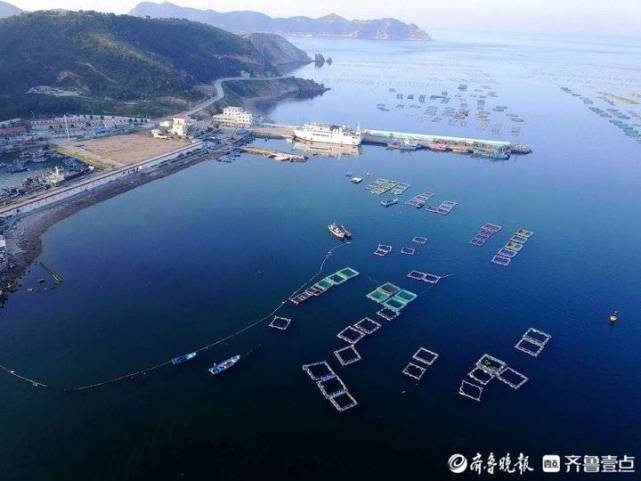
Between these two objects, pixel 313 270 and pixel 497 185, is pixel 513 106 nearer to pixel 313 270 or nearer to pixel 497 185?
pixel 497 185

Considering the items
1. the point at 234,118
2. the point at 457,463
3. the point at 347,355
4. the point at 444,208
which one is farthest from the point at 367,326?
the point at 234,118

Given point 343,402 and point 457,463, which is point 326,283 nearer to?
point 343,402

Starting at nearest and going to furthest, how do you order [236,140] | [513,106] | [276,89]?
[236,140] < [513,106] < [276,89]

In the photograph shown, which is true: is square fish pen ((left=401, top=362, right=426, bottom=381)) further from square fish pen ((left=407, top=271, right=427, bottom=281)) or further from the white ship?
the white ship

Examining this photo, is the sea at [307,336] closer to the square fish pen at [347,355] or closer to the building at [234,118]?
the square fish pen at [347,355]

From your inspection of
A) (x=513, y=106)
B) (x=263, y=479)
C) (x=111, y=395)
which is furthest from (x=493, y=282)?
(x=513, y=106)

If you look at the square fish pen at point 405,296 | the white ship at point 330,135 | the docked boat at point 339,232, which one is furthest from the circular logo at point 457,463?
the white ship at point 330,135

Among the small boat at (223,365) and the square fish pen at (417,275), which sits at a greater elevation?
the square fish pen at (417,275)
